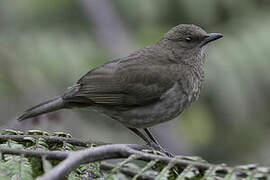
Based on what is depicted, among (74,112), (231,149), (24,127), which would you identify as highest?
(24,127)

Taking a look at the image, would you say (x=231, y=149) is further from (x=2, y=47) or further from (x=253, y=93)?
(x=2, y=47)

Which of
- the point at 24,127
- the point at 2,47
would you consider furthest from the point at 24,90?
the point at 24,127

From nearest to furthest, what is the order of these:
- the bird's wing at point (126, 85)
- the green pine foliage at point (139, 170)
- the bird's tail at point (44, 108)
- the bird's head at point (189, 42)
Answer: the green pine foliage at point (139, 170) < the bird's tail at point (44, 108) < the bird's wing at point (126, 85) < the bird's head at point (189, 42)

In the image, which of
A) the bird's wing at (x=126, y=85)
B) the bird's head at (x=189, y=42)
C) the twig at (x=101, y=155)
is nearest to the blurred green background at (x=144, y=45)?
the bird's wing at (x=126, y=85)

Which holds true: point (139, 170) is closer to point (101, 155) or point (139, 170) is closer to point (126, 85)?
point (101, 155)

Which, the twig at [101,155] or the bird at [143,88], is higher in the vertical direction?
the twig at [101,155]

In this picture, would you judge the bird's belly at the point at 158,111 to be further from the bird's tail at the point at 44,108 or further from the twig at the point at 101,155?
the twig at the point at 101,155

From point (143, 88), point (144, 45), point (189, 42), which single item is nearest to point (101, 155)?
point (143, 88)
